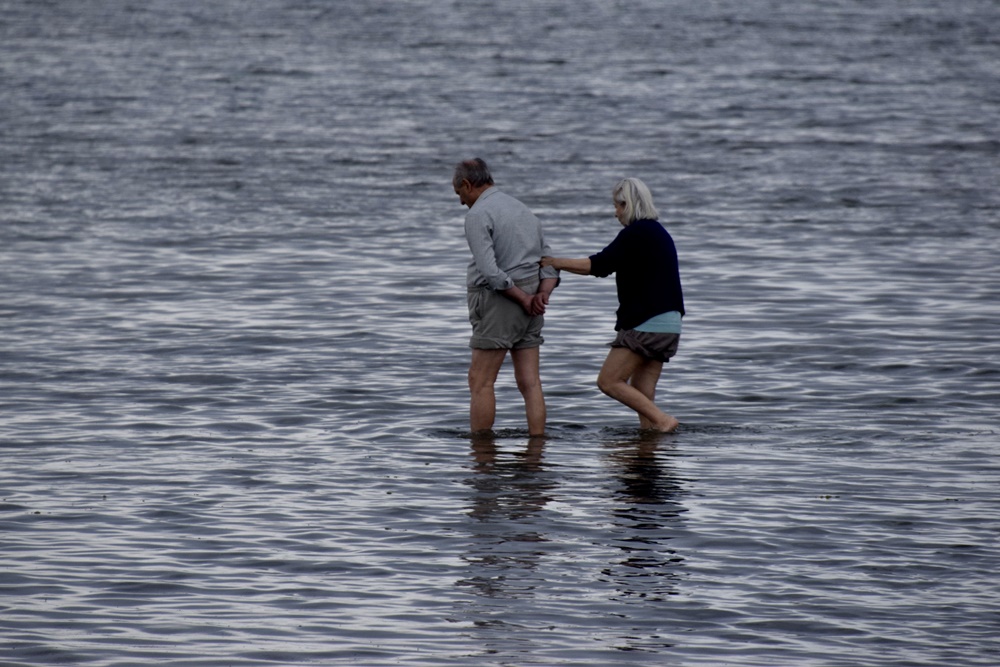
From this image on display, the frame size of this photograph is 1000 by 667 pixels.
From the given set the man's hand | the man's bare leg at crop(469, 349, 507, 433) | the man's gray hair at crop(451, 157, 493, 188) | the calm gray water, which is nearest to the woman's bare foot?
the calm gray water

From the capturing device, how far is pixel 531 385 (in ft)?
35.9

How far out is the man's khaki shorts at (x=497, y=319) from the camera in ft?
34.7

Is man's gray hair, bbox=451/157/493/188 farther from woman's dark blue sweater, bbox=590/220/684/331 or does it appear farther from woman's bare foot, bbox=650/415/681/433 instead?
woman's bare foot, bbox=650/415/681/433

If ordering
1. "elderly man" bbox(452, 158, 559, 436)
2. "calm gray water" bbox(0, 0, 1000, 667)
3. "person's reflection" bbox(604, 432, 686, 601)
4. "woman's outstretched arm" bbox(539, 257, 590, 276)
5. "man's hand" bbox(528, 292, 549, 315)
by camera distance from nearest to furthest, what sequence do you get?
1. "calm gray water" bbox(0, 0, 1000, 667)
2. "person's reflection" bbox(604, 432, 686, 601)
3. "woman's outstretched arm" bbox(539, 257, 590, 276)
4. "elderly man" bbox(452, 158, 559, 436)
5. "man's hand" bbox(528, 292, 549, 315)

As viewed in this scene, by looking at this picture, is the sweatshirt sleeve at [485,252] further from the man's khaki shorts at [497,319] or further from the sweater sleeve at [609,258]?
the sweater sleeve at [609,258]

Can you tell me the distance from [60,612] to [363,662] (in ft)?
5.08

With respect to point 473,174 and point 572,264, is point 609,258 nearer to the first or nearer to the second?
point 572,264

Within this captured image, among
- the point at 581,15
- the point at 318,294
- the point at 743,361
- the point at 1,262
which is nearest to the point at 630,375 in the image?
the point at 743,361

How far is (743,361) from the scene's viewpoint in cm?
1352

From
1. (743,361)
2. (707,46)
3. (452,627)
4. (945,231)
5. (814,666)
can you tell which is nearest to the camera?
(814,666)

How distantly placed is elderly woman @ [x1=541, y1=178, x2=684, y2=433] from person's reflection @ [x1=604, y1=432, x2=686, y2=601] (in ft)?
1.18

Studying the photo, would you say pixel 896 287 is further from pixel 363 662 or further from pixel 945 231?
pixel 363 662

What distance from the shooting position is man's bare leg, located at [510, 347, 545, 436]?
1087 centimetres

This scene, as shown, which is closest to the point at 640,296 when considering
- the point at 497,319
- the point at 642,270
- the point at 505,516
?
the point at 642,270
